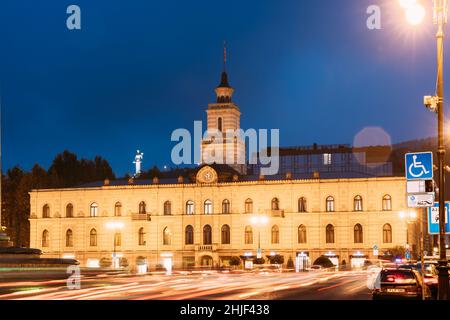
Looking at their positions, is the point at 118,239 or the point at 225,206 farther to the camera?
the point at 118,239

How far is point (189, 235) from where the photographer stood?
95.6 m

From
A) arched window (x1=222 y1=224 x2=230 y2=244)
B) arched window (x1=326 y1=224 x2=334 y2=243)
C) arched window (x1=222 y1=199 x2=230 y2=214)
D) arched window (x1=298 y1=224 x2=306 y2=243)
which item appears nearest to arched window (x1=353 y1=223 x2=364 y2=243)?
arched window (x1=326 y1=224 x2=334 y2=243)

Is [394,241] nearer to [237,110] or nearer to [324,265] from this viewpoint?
[324,265]

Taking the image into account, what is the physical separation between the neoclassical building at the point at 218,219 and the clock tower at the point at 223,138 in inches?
287

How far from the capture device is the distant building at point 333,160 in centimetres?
10919

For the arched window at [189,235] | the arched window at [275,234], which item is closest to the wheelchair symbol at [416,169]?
the arched window at [275,234]

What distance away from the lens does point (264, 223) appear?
302 ft

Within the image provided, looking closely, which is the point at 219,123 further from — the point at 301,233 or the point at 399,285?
the point at 399,285

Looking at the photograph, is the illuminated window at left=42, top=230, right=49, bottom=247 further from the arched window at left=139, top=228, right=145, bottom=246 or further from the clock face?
the clock face

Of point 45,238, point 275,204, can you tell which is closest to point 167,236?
point 275,204

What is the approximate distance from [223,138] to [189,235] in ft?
63.4
